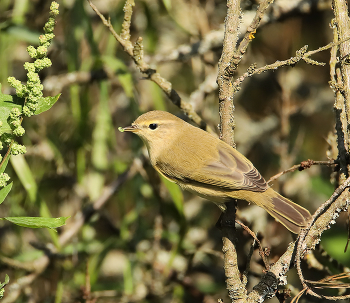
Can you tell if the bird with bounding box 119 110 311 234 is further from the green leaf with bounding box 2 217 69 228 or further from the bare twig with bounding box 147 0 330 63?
the green leaf with bounding box 2 217 69 228

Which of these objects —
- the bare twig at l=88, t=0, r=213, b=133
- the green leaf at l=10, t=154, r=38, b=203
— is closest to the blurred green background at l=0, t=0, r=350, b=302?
the green leaf at l=10, t=154, r=38, b=203

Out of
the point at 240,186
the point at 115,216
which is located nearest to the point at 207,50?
the point at 240,186

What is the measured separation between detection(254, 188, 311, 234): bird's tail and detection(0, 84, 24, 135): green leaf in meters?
1.94

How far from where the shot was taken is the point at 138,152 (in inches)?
161

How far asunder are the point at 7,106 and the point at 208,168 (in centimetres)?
173

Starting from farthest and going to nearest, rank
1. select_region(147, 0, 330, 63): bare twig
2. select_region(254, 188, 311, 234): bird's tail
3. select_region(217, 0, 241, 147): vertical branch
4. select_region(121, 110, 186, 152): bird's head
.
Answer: select_region(147, 0, 330, 63): bare twig, select_region(121, 110, 186, 152): bird's head, select_region(254, 188, 311, 234): bird's tail, select_region(217, 0, 241, 147): vertical branch

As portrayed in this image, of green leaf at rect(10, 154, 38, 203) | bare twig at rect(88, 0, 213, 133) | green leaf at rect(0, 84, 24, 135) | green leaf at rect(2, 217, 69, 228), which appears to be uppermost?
bare twig at rect(88, 0, 213, 133)

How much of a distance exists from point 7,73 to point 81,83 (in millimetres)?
683

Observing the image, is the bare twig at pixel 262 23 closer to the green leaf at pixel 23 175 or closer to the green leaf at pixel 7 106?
the green leaf at pixel 23 175

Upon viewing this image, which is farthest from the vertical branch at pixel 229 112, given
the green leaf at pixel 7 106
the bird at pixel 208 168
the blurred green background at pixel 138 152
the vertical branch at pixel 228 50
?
the green leaf at pixel 7 106

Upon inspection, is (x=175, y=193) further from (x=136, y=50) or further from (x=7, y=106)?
(x=7, y=106)

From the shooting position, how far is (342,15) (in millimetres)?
2283

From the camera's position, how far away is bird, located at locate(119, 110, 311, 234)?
3.01 m

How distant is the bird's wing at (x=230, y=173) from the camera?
3.02m
